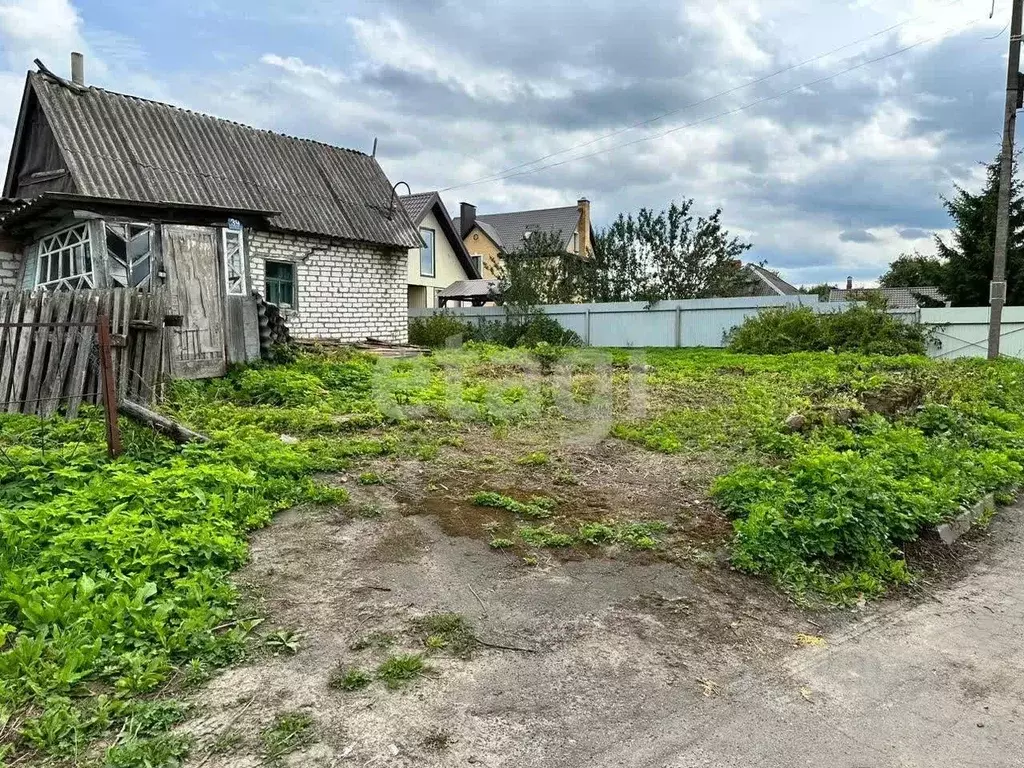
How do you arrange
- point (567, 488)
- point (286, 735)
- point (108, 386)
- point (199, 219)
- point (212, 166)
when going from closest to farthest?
point (286, 735), point (108, 386), point (567, 488), point (199, 219), point (212, 166)

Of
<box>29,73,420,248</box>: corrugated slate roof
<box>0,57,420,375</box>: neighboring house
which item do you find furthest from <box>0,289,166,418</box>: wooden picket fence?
<box>29,73,420,248</box>: corrugated slate roof

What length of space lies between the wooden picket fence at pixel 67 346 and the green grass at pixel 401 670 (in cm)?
559

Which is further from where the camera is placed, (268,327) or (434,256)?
(434,256)

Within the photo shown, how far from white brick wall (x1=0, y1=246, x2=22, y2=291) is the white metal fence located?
40.3ft

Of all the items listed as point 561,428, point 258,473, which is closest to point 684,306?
point 561,428

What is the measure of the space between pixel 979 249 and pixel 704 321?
11386 millimetres

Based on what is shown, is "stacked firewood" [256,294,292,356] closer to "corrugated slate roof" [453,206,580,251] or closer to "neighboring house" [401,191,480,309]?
"neighboring house" [401,191,480,309]

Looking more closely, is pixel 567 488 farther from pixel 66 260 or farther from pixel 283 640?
pixel 66 260

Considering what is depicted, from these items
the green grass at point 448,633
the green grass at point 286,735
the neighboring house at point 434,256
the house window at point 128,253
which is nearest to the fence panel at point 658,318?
the neighboring house at point 434,256

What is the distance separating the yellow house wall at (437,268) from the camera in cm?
2909

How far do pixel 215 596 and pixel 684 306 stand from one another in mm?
18229

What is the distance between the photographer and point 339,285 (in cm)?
1633

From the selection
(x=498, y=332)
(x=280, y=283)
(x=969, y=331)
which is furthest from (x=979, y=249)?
(x=280, y=283)

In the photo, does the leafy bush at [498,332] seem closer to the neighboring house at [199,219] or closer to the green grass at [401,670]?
the neighboring house at [199,219]
